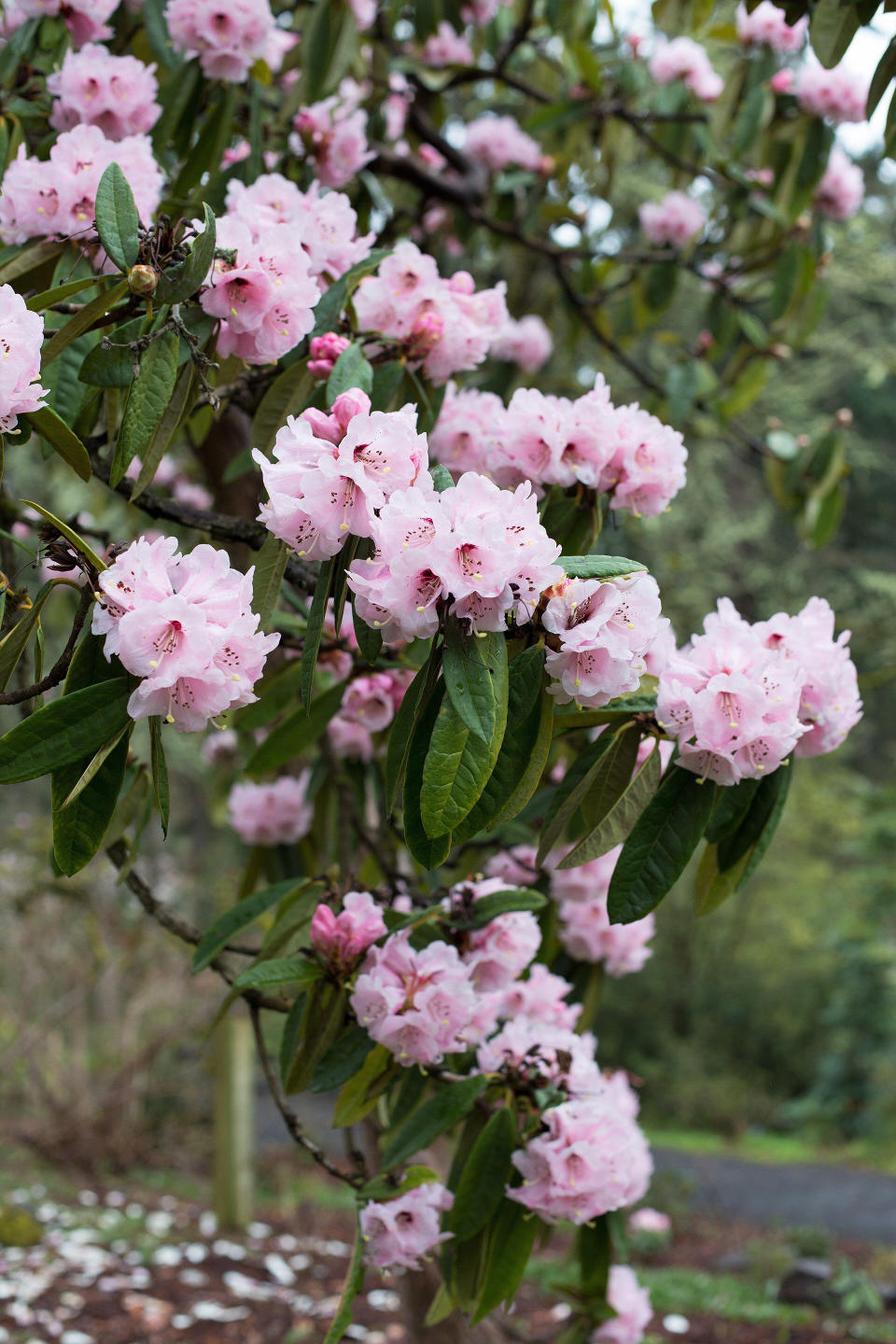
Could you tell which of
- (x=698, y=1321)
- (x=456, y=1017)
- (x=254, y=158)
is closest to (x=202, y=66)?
(x=254, y=158)

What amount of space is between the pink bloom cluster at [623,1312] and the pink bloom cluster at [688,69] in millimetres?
2675

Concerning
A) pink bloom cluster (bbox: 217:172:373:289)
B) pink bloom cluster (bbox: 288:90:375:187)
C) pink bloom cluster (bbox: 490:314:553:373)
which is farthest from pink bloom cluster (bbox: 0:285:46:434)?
pink bloom cluster (bbox: 490:314:553:373)

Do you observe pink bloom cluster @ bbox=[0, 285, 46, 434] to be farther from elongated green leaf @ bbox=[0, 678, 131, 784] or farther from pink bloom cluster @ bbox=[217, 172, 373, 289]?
pink bloom cluster @ bbox=[217, 172, 373, 289]

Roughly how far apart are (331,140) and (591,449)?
3.09 feet

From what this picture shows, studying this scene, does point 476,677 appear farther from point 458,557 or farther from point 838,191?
point 838,191

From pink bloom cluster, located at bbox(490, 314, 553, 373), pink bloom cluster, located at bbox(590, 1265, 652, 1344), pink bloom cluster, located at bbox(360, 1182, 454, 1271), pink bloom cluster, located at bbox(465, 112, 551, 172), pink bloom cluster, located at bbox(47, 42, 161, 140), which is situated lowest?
pink bloom cluster, located at bbox(590, 1265, 652, 1344)

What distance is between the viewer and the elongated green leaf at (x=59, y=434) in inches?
36.8

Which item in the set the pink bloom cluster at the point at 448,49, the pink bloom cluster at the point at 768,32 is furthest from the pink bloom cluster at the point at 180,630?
the pink bloom cluster at the point at 448,49

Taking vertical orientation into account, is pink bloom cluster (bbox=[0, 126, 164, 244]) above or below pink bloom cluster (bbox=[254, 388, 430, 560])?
above

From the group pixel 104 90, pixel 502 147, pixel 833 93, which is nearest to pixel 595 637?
pixel 104 90

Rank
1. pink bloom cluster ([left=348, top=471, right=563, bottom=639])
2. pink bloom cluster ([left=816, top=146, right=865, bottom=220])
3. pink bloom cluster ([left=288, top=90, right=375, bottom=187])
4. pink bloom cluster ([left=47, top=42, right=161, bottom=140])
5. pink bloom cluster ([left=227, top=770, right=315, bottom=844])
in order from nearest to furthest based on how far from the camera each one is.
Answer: pink bloom cluster ([left=348, top=471, right=563, bottom=639]) → pink bloom cluster ([left=47, top=42, right=161, bottom=140]) → pink bloom cluster ([left=288, top=90, right=375, bottom=187]) → pink bloom cluster ([left=227, top=770, right=315, bottom=844]) → pink bloom cluster ([left=816, top=146, right=865, bottom=220])

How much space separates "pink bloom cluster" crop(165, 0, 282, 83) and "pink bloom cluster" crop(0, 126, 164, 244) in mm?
401

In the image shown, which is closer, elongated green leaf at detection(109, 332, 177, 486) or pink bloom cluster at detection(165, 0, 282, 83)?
elongated green leaf at detection(109, 332, 177, 486)

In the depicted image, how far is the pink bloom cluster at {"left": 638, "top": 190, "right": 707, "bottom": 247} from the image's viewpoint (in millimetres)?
2965
